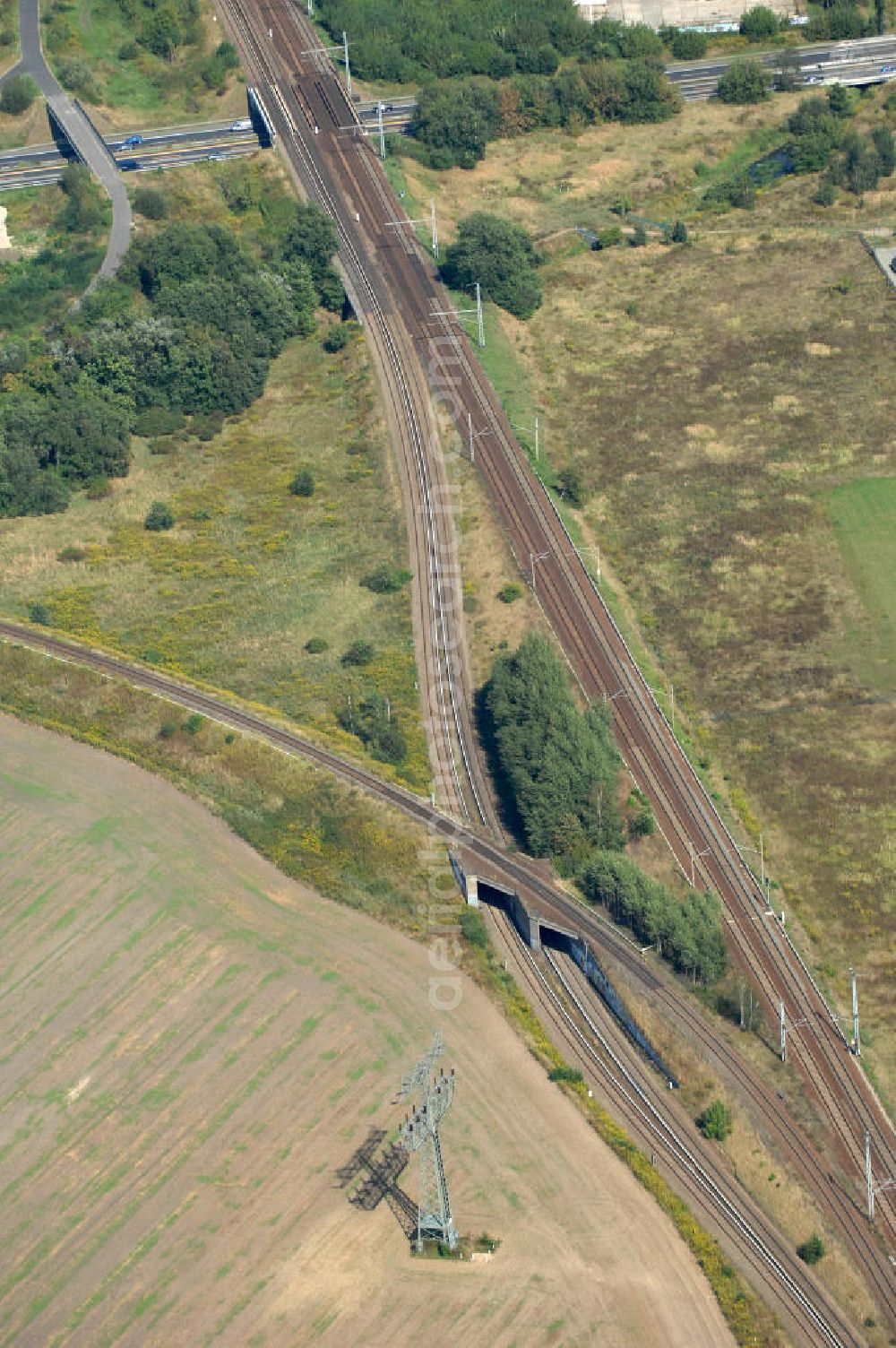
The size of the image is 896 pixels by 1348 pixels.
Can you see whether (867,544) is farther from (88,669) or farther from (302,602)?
(88,669)

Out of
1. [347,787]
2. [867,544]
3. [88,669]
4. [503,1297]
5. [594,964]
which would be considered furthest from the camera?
[867,544]

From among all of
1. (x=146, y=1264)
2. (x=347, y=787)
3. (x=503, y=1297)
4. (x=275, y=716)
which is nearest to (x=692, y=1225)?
(x=503, y=1297)

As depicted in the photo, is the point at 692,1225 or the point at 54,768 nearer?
the point at 692,1225

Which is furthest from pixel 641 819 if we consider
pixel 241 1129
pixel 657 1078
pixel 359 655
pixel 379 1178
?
pixel 241 1129

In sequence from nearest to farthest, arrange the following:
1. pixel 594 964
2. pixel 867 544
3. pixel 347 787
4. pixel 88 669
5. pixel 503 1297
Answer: pixel 503 1297 → pixel 594 964 → pixel 347 787 → pixel 88 669 → pixel 867 544

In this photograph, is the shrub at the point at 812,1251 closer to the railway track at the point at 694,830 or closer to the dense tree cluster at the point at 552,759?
the railway track at the point at 694,830

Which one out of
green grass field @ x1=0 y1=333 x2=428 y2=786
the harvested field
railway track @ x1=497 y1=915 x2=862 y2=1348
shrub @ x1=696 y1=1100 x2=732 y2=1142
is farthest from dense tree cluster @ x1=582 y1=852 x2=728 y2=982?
green grass field @ x1=0 y1=333 x2=428 y2=786
